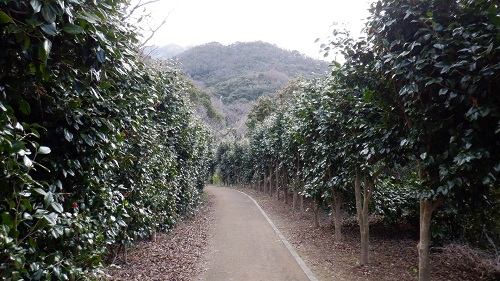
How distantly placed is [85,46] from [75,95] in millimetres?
1019

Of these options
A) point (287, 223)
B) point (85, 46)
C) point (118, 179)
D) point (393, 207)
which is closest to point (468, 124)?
point (85, 46)

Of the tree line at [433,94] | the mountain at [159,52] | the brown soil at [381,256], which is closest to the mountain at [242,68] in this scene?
the mountain at [159,52]

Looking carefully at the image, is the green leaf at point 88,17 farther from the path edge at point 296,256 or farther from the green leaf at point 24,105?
the path edge at point 296,256

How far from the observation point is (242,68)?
73.8 m

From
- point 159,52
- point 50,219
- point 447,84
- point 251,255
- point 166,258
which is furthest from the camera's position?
point 159,52

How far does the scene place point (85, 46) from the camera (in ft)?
7.77

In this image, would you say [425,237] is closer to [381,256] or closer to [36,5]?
[381,256]

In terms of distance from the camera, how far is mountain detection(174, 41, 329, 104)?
202ft

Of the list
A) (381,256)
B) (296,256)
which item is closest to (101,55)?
(296,256)

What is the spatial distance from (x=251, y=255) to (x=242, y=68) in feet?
221

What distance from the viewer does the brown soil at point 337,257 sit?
6.93m

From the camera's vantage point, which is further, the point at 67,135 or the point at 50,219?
the point at 67,135

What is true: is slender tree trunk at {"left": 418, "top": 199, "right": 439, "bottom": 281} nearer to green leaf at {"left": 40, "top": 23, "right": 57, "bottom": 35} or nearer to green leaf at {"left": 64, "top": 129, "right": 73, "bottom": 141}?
green leaf at {"left": 64, "top": 129, "right": 73, "bottom": 141}

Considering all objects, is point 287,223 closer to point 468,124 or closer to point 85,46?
point 468,124
